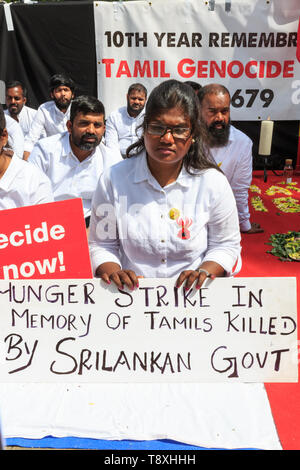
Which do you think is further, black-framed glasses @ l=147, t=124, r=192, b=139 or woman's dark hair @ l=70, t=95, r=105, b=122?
woman's dark hair @ l=70, t=95, r=105, b=122

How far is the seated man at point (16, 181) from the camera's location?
6.11 ft

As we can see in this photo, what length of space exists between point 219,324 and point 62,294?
1.76ft

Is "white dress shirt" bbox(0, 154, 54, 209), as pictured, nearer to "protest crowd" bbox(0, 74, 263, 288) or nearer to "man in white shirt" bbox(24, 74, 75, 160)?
"protest crowd" bbox(0, 74, 263, 288)

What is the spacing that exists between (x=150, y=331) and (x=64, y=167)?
172 centimetres

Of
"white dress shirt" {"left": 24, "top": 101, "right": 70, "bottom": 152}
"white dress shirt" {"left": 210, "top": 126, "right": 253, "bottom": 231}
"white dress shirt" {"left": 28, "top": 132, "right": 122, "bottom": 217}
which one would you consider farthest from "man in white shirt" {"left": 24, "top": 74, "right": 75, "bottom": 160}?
"white dress shirt" {"left": 28, "top": 132, "right": 122, "bottom": 217}

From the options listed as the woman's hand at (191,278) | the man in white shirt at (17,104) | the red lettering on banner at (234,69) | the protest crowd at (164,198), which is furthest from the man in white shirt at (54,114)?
the woman's hand at (191,278)

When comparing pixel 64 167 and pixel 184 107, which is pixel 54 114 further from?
pixel 184 107

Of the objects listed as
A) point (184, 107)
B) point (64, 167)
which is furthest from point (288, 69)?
point (184, 107)

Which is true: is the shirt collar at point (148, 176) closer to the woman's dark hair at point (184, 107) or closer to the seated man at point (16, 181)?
the woman's dark hair at point (184, 107)

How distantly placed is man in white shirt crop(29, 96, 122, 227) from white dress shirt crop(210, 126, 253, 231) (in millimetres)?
1107

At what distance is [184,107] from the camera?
1.54 m

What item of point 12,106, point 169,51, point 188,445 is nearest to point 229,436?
point 188,445

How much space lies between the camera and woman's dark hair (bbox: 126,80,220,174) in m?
1.53

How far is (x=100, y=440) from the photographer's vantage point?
1.54 meters
